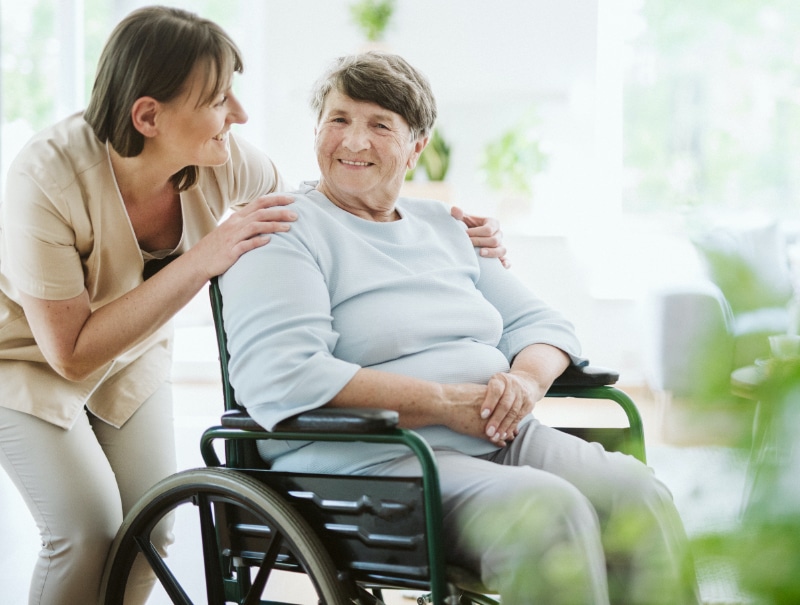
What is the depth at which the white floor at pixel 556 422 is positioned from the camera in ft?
1.03

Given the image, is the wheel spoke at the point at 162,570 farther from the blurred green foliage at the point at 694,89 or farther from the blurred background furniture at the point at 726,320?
the blurred green foliage at the point at 694,89

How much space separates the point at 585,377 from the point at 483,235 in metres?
0.39

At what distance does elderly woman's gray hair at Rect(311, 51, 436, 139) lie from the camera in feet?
5.46

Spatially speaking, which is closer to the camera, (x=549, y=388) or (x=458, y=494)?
(x=458, y=494)

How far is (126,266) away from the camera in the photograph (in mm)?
1617

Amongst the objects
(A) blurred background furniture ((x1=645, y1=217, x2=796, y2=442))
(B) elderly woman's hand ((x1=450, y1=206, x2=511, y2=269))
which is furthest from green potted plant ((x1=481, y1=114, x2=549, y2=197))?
(A) blurred background furniture ((x1=645, y1=217, x2=796, y2=442))

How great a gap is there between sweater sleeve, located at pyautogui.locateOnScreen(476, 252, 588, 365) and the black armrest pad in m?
0.02

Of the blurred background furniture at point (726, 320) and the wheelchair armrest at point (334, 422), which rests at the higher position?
the blurred background furniture at point (726, 320)

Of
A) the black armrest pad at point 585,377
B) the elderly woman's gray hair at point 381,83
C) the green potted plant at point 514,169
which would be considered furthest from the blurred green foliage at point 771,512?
the green potted plant at point 514,169

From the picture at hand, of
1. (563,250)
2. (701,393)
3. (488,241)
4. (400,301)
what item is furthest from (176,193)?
(563,250)

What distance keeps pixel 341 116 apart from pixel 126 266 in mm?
502

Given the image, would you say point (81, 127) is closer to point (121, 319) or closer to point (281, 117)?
point (121, 319)

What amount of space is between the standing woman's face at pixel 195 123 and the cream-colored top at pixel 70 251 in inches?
4.9

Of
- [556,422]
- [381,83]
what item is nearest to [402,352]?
[381,83]
